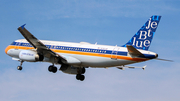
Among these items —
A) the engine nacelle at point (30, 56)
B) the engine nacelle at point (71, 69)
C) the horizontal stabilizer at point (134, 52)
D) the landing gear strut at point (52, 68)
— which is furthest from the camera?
the engine nacelle at point (71, 69)

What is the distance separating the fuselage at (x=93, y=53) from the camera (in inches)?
1953

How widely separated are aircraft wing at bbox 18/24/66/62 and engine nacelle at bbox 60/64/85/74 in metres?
5.58

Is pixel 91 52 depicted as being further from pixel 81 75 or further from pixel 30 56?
pixel 30 56

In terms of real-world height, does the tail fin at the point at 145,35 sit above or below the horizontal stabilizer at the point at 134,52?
above

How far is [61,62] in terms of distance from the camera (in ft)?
177

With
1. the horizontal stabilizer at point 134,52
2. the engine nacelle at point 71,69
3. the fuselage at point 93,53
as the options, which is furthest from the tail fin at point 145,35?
the engine nacelle at point 71,69

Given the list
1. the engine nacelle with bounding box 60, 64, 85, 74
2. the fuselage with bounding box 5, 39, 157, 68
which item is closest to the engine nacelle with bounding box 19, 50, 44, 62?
the fuselage with bounding box 5, 39, 157, 68

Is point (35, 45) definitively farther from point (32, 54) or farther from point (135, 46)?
point (135, 46)

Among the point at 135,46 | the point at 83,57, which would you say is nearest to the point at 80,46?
the point at 83,57

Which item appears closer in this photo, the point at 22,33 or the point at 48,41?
the point at 22,33

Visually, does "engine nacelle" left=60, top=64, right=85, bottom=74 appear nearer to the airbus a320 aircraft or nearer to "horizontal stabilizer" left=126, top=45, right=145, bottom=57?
the airbus a320 aircraft

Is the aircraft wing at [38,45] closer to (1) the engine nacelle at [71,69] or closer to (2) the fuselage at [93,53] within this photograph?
(2) the fuselage at [93,53]

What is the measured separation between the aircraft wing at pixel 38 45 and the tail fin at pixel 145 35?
11308mm

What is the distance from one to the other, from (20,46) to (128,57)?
18.6 metres
